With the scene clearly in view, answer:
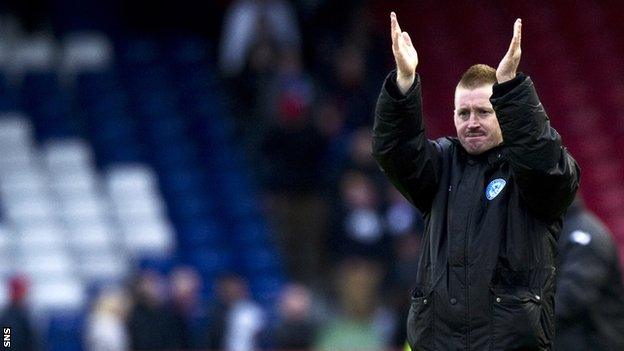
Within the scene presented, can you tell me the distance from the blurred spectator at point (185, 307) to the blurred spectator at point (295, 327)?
2.36ft

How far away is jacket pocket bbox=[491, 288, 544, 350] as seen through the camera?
4.96 meters

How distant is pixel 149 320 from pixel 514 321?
25.1 feet

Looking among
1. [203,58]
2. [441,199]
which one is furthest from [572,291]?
[203,58]

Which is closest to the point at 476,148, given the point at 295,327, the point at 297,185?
the point at 295,327

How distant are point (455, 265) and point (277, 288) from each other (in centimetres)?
871

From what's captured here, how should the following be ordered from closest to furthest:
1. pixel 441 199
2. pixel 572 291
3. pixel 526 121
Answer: pixel 526 121 < pixel 441 199 < pixel 572 291

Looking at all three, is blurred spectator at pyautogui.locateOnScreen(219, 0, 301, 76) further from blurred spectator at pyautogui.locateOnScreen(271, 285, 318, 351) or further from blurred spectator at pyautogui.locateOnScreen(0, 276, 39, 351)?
blurred spectator at pyautogui.locateOnScreen(0, 276, 39, 351)

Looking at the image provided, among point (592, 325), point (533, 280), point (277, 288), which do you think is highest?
point (533, 280)

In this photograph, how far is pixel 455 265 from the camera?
5086 mm

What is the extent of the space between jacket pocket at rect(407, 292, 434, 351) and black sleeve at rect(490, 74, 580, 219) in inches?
20.6

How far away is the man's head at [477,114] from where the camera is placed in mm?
5176

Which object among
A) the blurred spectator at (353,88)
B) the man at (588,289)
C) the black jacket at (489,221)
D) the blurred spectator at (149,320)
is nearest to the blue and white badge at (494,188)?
the black jacket at (489,221)

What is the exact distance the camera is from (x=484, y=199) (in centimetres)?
514

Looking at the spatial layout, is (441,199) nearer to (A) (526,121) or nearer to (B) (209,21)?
(A) (526,121)
